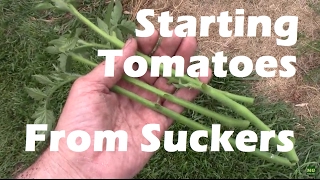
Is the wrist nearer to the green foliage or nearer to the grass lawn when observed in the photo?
the green foliage

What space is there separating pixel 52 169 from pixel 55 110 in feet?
2.24

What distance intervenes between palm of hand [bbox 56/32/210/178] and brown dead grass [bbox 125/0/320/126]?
A: 0.50 metres

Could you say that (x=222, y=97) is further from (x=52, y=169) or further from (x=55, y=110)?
(x=55, y=110)

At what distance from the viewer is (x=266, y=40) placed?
2.54 meters

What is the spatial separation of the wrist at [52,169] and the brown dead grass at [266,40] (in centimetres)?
101

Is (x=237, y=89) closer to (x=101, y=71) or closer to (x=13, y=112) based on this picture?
(x=101, y=71)

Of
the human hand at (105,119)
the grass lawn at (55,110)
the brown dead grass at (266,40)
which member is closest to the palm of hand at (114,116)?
the human hand at (105,119)

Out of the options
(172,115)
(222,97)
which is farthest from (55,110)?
(222,97)

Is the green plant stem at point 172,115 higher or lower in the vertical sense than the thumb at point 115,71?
lower

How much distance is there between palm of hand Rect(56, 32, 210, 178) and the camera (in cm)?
189

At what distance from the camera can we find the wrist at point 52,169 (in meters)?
1.86

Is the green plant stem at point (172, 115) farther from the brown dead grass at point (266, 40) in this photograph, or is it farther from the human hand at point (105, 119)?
the brown dead grass at point (266, 40)

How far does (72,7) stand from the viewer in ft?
6.31

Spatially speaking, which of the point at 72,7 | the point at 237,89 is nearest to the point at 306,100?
the point at 237,89
